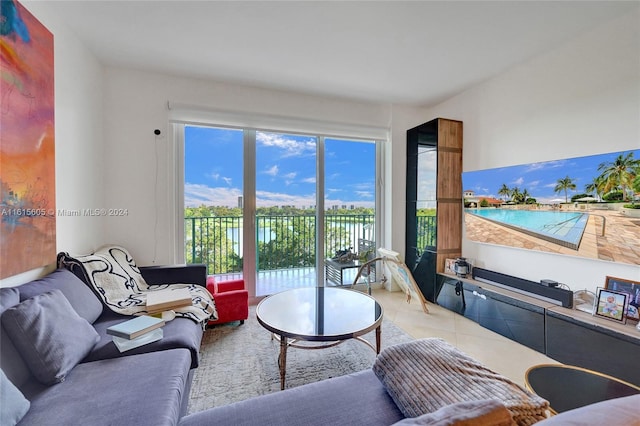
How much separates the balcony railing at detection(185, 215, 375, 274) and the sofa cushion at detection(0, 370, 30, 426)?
210cm

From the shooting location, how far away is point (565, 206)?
7.02 ft

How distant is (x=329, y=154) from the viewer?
3.49 metres

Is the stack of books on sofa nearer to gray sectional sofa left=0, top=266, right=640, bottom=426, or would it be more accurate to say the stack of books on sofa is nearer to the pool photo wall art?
gray sectional sofa left=0, top=266, right=640, bottom=426

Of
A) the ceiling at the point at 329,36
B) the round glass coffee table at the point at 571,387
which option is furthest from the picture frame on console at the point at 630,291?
the ceiling at the point at 329,36

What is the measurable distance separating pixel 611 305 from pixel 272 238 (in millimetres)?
3052

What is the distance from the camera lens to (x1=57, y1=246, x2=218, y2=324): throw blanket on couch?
6.13 ft

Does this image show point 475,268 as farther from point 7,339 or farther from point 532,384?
point 7,339

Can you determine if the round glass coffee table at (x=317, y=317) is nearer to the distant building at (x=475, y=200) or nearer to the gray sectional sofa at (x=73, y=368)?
the gray sectional sofa at (x=73, y=368)

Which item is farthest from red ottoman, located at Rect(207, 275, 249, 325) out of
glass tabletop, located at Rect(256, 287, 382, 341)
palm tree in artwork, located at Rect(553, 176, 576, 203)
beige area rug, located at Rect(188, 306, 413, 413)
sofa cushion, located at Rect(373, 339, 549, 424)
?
palm tree in artwork, located at Rect(553, 176, 576, 203)

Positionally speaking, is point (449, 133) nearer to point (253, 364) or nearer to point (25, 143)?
point (253, 364)

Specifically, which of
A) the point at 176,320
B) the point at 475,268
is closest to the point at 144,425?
the point at 176,320

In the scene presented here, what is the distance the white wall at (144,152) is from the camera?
265 centimetres

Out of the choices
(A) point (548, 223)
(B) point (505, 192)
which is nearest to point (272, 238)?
(B) point (505, 192)

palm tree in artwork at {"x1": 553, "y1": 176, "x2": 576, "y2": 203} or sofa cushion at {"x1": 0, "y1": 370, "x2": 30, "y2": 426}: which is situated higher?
palm tree in artwork at {"x1": 553, "y1": 176, "x2": 576, "y2": 203}
